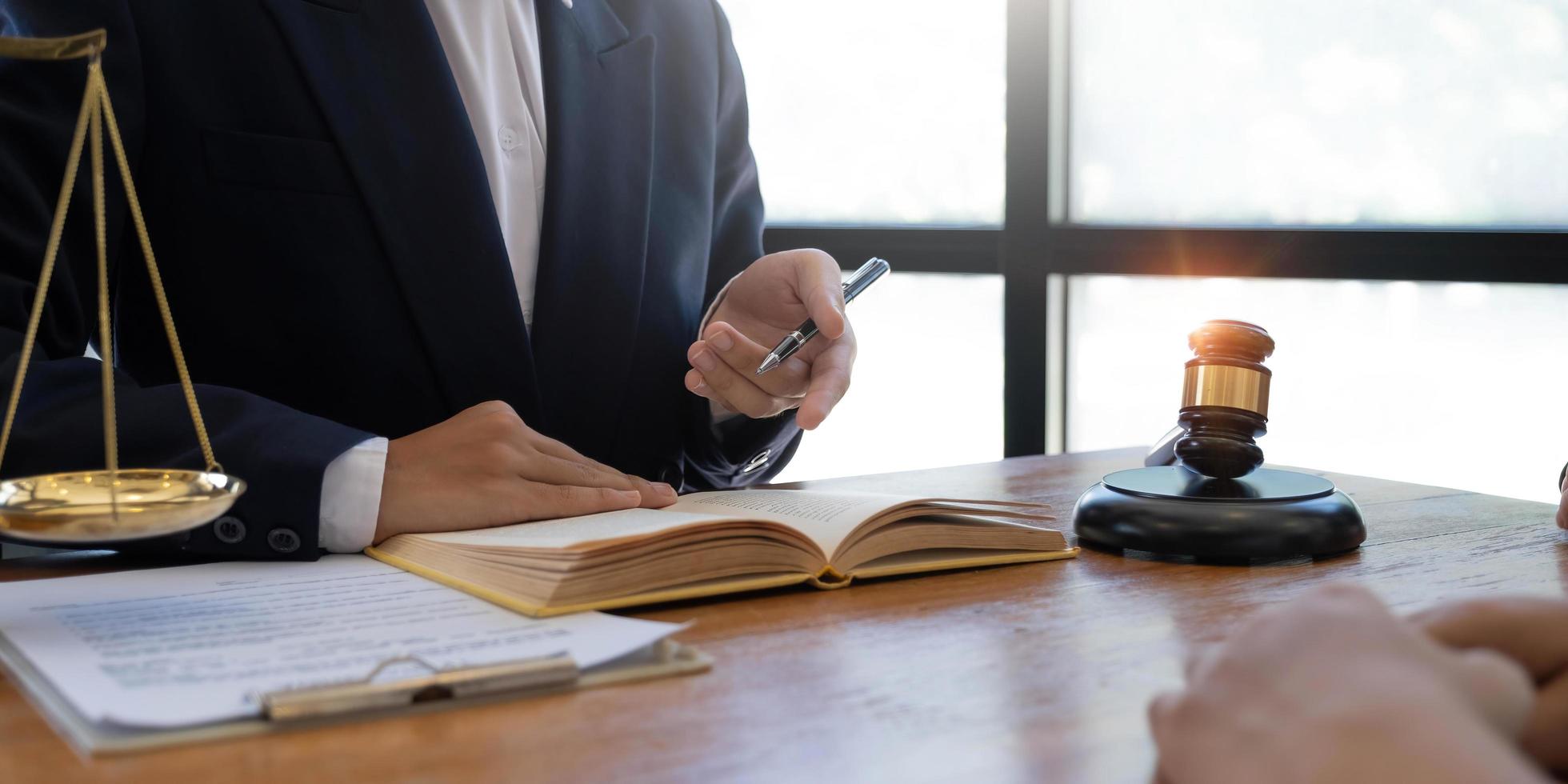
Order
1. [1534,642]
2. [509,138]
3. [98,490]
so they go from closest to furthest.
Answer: [1534,642] → [98,490] → [509,138]

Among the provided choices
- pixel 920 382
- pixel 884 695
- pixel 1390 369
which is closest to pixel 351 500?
Result: pixel 884 695

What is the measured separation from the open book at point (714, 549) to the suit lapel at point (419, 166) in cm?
48

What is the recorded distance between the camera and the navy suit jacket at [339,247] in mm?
1217

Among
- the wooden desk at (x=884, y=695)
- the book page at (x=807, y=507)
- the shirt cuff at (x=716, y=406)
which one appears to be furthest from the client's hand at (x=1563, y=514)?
the shirt cuff at (x=716, y=406)

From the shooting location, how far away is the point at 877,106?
4.18m

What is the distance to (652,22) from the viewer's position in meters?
1.98

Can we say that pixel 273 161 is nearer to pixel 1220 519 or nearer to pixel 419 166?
pixel 419 166

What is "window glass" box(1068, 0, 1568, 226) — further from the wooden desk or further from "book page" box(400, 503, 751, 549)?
"book page" box(400, 503, 751, 549)

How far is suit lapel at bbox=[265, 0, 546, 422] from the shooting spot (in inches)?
61.8

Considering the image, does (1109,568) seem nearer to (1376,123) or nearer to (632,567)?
(632,567)

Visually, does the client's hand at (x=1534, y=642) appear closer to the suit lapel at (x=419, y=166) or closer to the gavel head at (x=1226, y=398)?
the gavel head at (x=1226, y=398)

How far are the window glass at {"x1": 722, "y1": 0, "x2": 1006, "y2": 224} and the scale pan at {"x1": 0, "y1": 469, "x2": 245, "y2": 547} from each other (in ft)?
10.3

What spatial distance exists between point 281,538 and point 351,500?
0.07 metres

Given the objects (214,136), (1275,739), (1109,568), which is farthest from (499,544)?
(214,136)
